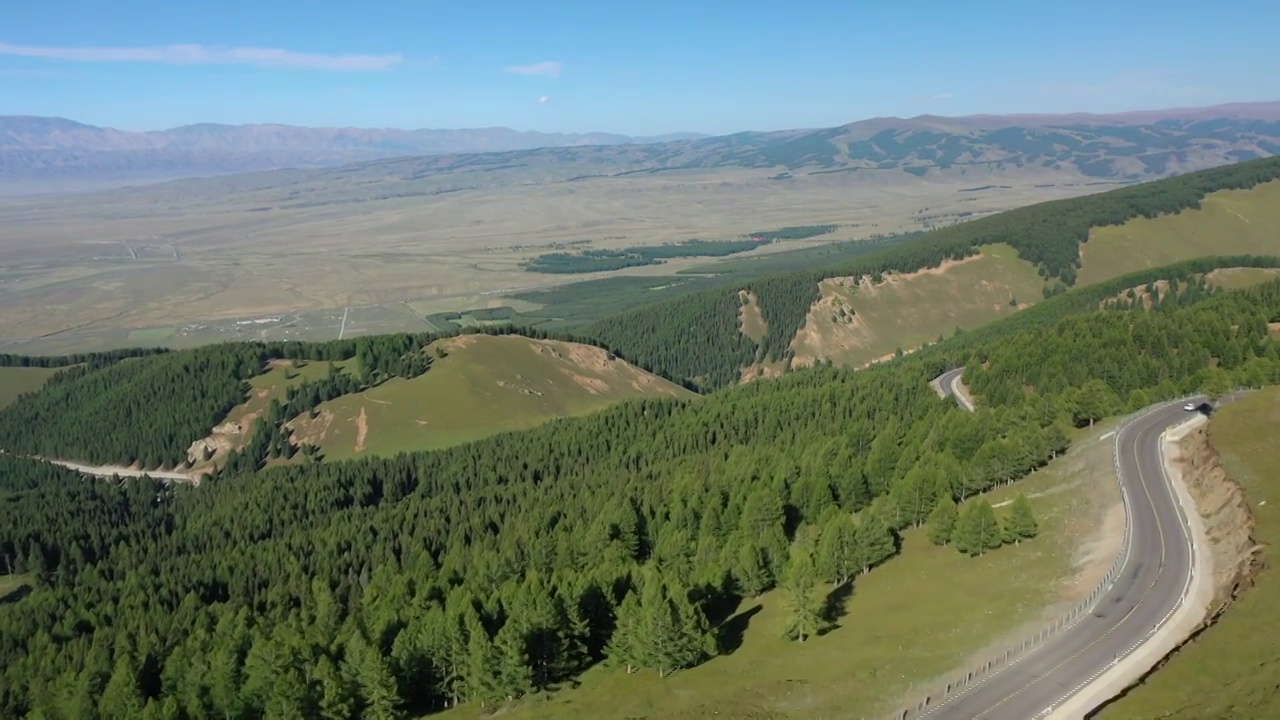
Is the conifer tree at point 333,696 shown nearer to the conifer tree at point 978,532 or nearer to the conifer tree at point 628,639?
the conifer tree at point 628,639

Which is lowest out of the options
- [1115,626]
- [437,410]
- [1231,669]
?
[437,410]

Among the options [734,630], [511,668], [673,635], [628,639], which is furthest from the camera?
[734,630]

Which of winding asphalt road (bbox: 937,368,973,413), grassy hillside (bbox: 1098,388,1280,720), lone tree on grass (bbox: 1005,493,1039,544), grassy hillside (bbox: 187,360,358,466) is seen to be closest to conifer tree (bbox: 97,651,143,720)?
grassy hillside (bbox: 1098,388,1280,720)

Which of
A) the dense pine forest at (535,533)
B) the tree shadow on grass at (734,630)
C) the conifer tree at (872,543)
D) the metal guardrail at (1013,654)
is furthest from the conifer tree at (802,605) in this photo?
the metal guardrail at (1013,654)

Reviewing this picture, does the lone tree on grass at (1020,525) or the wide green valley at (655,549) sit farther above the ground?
the lone tree on grass at (1020,525)

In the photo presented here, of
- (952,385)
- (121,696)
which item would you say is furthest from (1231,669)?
(952,385)

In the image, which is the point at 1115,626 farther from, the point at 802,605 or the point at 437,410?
the point at 437,410

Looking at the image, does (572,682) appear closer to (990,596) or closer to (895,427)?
(990,596)
